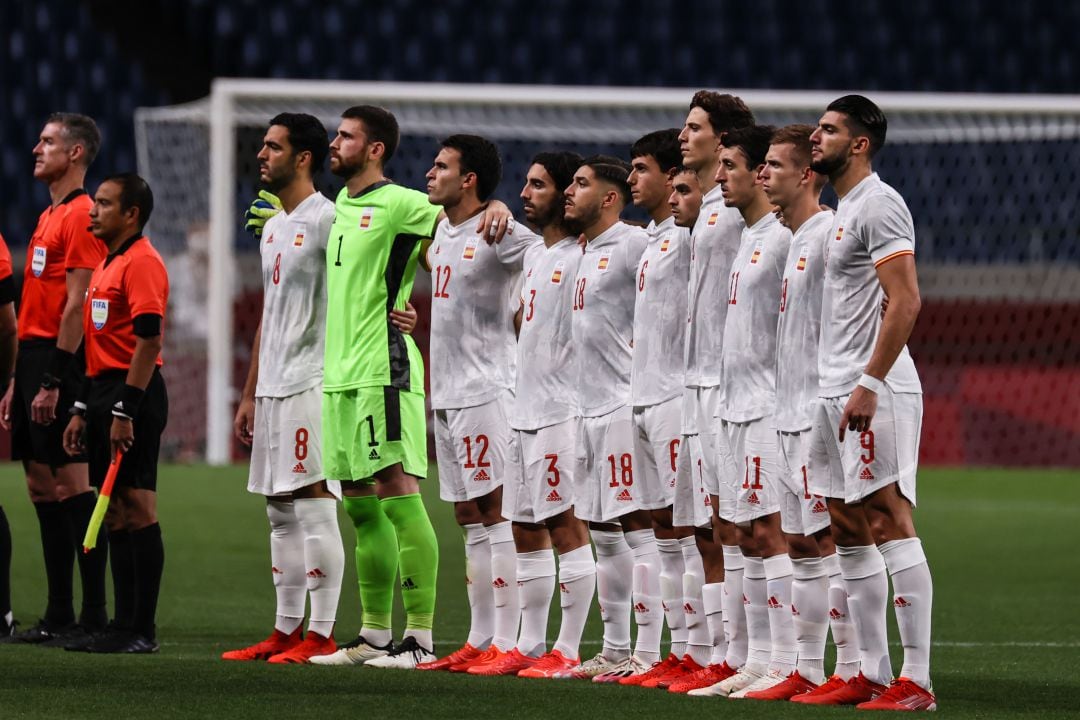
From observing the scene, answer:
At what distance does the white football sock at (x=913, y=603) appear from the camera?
207 inches

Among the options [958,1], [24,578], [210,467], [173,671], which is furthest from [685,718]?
[958,1]

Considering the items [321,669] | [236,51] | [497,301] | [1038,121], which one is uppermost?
[236,51]

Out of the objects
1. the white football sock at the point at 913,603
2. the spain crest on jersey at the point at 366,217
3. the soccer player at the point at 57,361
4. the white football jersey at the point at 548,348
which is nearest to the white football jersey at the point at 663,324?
the white football jersey at the point at 548,348

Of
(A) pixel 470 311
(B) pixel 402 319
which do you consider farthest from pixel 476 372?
(B) pixel 402 319

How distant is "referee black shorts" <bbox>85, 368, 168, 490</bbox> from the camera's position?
6676 millimetres

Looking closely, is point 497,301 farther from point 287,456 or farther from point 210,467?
point 210,467

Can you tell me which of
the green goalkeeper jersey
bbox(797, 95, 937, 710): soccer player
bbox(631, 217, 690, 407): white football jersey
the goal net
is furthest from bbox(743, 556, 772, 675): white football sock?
the goal net

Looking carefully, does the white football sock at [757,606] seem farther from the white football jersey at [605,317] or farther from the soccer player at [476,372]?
the soccer player at [476,372]

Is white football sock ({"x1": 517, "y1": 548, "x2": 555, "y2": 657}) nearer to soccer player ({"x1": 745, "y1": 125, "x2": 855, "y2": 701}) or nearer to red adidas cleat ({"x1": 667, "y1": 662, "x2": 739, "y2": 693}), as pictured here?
red adidas cleat ({"x1": 667, "y1": 662, "x2": 739, "y2": 693})

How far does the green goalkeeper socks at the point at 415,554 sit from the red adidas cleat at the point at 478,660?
25 cm

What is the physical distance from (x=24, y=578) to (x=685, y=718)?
199 inches

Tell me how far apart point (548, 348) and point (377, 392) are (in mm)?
616

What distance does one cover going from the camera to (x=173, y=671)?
A: 5.98m

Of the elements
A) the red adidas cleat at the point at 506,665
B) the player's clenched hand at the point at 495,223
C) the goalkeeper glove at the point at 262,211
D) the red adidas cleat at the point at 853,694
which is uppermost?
the goalkeeper glove at the point at 262,211
